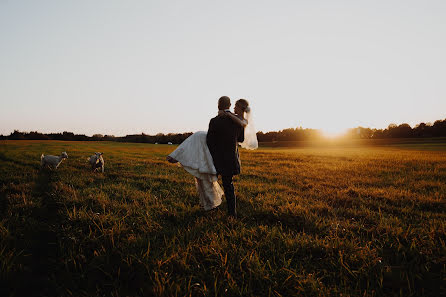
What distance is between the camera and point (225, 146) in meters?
4.04

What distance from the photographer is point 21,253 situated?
2.75 metres

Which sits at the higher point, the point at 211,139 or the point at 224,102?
the point at 224,102

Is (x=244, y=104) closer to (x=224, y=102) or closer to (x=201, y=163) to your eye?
(x=224, y=102)

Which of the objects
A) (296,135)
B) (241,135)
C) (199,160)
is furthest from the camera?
(296,135)

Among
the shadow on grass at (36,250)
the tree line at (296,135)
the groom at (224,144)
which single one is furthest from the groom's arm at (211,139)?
the tree line at (296,135)

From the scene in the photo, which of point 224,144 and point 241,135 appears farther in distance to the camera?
point 241,135

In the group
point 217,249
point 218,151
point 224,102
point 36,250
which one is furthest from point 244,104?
point 36,250

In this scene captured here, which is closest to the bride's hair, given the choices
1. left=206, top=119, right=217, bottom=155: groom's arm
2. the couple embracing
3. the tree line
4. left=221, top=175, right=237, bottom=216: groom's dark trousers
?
the couple embracing

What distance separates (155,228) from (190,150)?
5.09 ft

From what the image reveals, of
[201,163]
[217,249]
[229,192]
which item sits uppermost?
[201,163]

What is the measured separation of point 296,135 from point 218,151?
71.6 metres

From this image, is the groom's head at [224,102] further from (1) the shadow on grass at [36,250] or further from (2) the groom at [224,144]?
(1) the shadow on grass at [36,250]

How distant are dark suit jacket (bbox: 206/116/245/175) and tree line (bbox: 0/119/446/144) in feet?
163

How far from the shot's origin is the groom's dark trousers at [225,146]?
398 centimetres
